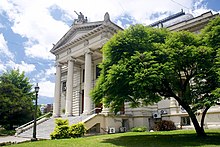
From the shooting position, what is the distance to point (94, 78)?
101 ft

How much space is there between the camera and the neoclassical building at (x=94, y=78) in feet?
73.6

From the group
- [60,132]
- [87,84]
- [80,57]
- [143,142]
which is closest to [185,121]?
[143,142]

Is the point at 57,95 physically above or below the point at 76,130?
above

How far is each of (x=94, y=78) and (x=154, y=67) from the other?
18346 millimetres

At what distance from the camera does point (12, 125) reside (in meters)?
34.5

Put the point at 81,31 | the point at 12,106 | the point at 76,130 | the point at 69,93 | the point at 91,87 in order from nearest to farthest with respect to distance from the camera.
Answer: the point at 76,130, the point at 91,87, the point at 69,93, the point at 81,31, the point at 12,106

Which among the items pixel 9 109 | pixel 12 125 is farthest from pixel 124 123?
pixel 12 125

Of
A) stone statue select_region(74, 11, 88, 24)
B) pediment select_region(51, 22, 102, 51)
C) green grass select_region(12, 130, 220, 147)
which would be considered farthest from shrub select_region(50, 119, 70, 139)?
stone statue select_region(74, 11, 88, 24)

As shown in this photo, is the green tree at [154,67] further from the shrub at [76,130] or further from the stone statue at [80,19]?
the stone statue at [80,19]

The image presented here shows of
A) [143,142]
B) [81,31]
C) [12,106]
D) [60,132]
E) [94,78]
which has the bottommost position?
[143,142]

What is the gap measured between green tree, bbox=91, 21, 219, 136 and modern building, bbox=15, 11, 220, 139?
7.25 m

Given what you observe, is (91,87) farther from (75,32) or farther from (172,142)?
(172,142)

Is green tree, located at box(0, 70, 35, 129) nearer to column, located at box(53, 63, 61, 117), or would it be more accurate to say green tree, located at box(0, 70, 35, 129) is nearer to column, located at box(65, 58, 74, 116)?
column, located at box(53, 63, 61, 117)

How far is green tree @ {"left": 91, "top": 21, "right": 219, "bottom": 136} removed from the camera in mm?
12820
